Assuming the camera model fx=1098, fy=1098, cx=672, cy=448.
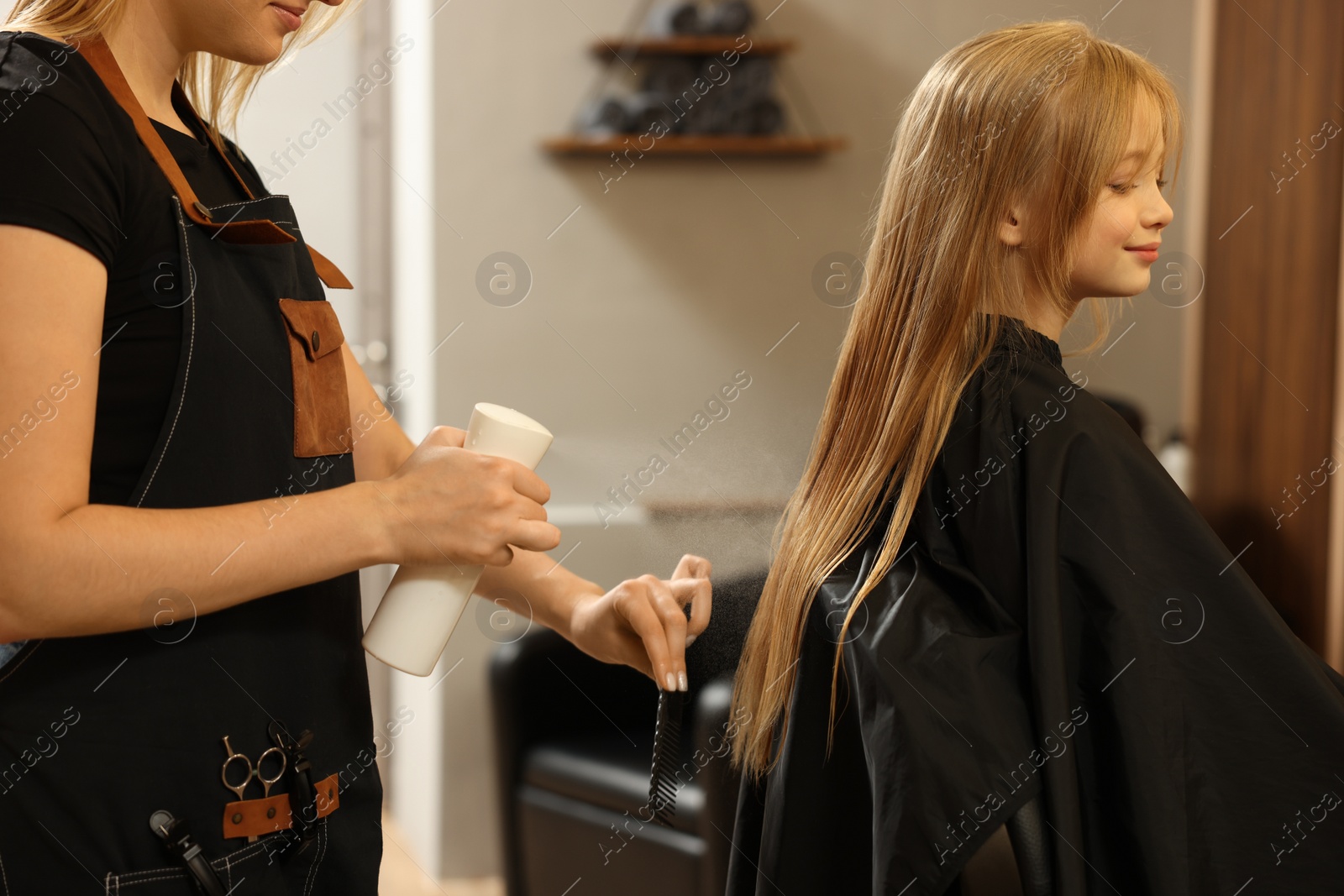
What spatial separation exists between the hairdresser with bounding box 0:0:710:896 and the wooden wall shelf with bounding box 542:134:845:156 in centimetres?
178

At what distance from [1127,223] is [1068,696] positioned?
0.47 m

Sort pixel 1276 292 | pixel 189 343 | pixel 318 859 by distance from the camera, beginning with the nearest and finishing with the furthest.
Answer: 1. pixel 189 343
2. pixel 318 859
3. pixel 1276 292

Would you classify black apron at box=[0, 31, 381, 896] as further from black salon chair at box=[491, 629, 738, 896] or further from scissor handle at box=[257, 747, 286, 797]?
black salon chair at box=[491, 629, 738, 896]

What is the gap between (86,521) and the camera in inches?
27.1

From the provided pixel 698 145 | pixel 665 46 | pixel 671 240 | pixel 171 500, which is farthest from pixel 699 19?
pixel 171 500

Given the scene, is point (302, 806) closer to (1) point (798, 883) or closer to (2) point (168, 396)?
(2) point (168, 396)

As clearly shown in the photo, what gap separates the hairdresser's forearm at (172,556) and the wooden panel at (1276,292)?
2146 mm

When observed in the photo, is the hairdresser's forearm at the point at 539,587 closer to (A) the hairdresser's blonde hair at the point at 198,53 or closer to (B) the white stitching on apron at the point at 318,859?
(B) the white stitching on apron at the point at 318,859

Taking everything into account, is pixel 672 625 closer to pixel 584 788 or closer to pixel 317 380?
pixel 317 380

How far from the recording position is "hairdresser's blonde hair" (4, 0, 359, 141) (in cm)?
81

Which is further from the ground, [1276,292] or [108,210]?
[108,210]

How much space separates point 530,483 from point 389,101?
229cm

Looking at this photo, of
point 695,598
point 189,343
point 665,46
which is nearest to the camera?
point 189,343

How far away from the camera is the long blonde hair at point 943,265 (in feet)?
3.44
